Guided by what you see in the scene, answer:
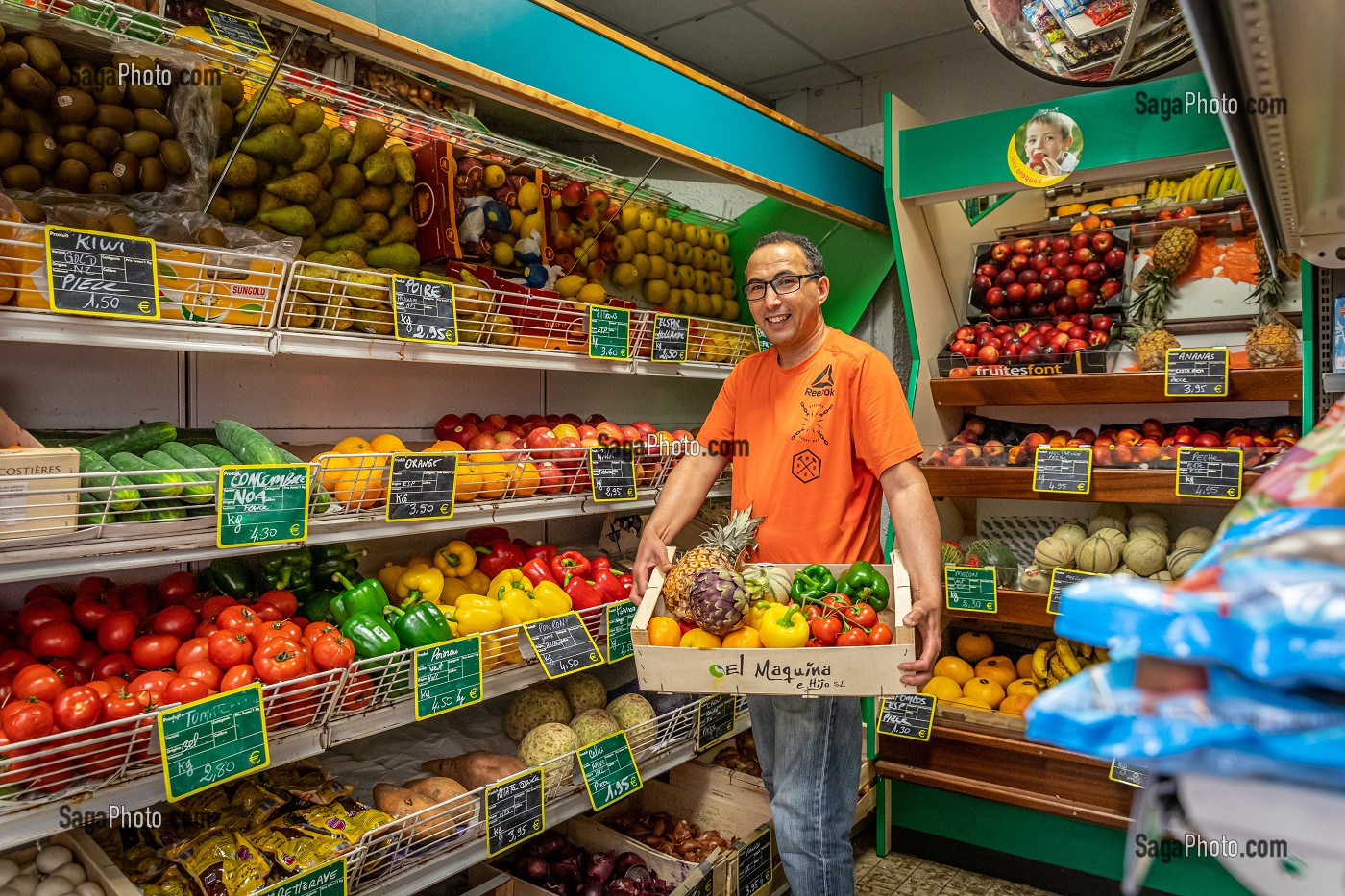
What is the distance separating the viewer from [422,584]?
2789mm

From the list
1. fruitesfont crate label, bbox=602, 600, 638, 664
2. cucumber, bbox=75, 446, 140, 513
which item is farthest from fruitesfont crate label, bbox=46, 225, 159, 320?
fruitesfont crate label, bbox=602, 600, 638, 664

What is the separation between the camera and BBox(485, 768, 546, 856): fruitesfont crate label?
2436 mm

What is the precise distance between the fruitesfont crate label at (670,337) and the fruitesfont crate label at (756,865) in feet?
5.59

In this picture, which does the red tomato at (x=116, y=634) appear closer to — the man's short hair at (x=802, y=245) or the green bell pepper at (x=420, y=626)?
the green bell pepper at (x=420, y=626)

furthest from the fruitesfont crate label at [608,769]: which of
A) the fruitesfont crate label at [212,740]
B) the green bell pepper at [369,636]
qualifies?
the fruitesfont crate label at [212,740]

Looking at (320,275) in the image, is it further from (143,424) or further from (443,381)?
(443,381)

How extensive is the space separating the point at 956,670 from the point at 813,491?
1.67 meters

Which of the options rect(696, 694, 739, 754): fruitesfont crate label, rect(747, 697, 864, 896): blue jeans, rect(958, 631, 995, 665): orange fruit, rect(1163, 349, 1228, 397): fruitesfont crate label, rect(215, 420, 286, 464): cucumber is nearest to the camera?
rect(215, 420, 286, 464): cucumber

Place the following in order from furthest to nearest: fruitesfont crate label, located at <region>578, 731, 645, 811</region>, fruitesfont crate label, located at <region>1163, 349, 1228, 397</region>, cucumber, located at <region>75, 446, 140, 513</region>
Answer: fruitesfont crate label, located at <region>1163, 349, 1228, 397</region> → fruitesfont crate label, located at <region>578, 731, 645, 811</region> → cucumber, located at <region>75, 446, 140, 513</region>

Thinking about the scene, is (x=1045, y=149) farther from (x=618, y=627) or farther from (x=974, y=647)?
(x=618, y=627)

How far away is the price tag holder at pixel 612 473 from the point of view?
2.94 m

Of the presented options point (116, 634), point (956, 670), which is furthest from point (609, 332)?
point (956, 670)

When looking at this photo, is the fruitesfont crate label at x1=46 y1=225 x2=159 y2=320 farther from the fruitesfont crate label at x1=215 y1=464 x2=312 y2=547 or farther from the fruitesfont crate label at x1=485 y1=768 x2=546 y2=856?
the fruitesfont crate label at x1=485 y1=768 x2=546 y2=856

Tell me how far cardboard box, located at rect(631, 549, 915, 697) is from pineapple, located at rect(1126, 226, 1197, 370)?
7.10ft
